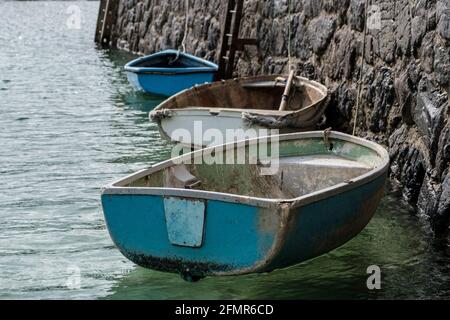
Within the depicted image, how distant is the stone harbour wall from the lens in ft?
28.4

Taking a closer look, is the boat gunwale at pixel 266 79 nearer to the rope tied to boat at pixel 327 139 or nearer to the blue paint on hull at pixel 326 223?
the rope tied to boat at pixel 327 139

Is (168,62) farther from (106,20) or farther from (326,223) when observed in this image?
(326,223)

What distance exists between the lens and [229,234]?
6.62 meters

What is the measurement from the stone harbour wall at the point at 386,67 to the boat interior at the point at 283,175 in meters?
0.70

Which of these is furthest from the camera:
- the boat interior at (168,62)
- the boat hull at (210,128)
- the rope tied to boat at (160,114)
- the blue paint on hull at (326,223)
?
the boat interior at (168,62)

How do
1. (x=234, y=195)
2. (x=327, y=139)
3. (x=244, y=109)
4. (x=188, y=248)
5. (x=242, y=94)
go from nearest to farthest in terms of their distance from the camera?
(x=234, y=195) < (x=188, y=248) < (x=327, y=139) < (x=244, y=109) < (x=242, y=94)

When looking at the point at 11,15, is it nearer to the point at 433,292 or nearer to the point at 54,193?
the point at 54,193

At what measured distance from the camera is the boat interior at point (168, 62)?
A: 1750 centimetres

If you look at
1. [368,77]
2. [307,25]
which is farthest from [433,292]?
[307,25]

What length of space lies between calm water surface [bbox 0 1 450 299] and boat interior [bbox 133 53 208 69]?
69 cm

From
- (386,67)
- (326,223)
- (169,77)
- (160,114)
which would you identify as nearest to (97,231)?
(326,223)

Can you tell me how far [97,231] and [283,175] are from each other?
1.73 metres

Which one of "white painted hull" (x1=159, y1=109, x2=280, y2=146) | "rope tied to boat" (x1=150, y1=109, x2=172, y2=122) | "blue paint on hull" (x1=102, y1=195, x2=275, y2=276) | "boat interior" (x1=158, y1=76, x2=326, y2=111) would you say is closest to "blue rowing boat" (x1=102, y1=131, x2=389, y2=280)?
"blue paint on hull" (x1=102, y1=195, x2=275, y2=276)

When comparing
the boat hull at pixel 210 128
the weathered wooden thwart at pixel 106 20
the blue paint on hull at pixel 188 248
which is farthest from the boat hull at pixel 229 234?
the weathered wooden thwart at pixel 106 20
